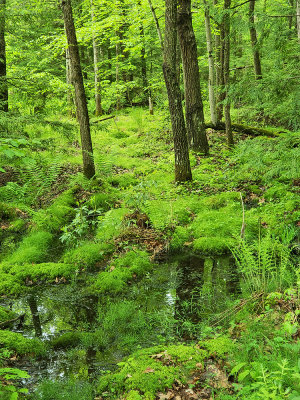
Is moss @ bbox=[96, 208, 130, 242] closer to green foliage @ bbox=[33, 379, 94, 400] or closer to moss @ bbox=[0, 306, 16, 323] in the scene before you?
moss @ bbox=[0, 306, 16, 323]

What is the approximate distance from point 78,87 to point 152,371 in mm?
7650

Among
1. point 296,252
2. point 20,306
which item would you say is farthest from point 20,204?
point 296,252

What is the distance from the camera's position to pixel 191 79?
10758mm

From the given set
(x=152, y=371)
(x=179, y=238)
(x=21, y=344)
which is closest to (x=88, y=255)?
(x=179, y=238)

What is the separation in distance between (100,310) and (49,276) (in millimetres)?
1593

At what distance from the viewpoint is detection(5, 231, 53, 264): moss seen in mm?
6406

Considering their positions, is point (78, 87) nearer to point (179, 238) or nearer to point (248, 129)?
point (179, 238)

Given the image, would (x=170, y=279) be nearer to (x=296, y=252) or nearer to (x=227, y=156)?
(x=296, y=252)

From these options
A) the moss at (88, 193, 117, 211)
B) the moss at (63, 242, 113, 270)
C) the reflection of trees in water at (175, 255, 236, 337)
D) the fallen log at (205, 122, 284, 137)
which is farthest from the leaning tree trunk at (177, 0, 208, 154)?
the moss at (63, 242, 113, 270)

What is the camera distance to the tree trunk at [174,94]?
8.16 metres

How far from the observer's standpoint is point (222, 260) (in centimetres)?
610

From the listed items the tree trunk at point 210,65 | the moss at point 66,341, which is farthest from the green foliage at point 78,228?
the tree trunk at point 210,65

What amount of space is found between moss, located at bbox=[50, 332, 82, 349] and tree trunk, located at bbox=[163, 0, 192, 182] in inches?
241

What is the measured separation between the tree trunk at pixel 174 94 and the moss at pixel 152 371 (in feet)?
20.9
